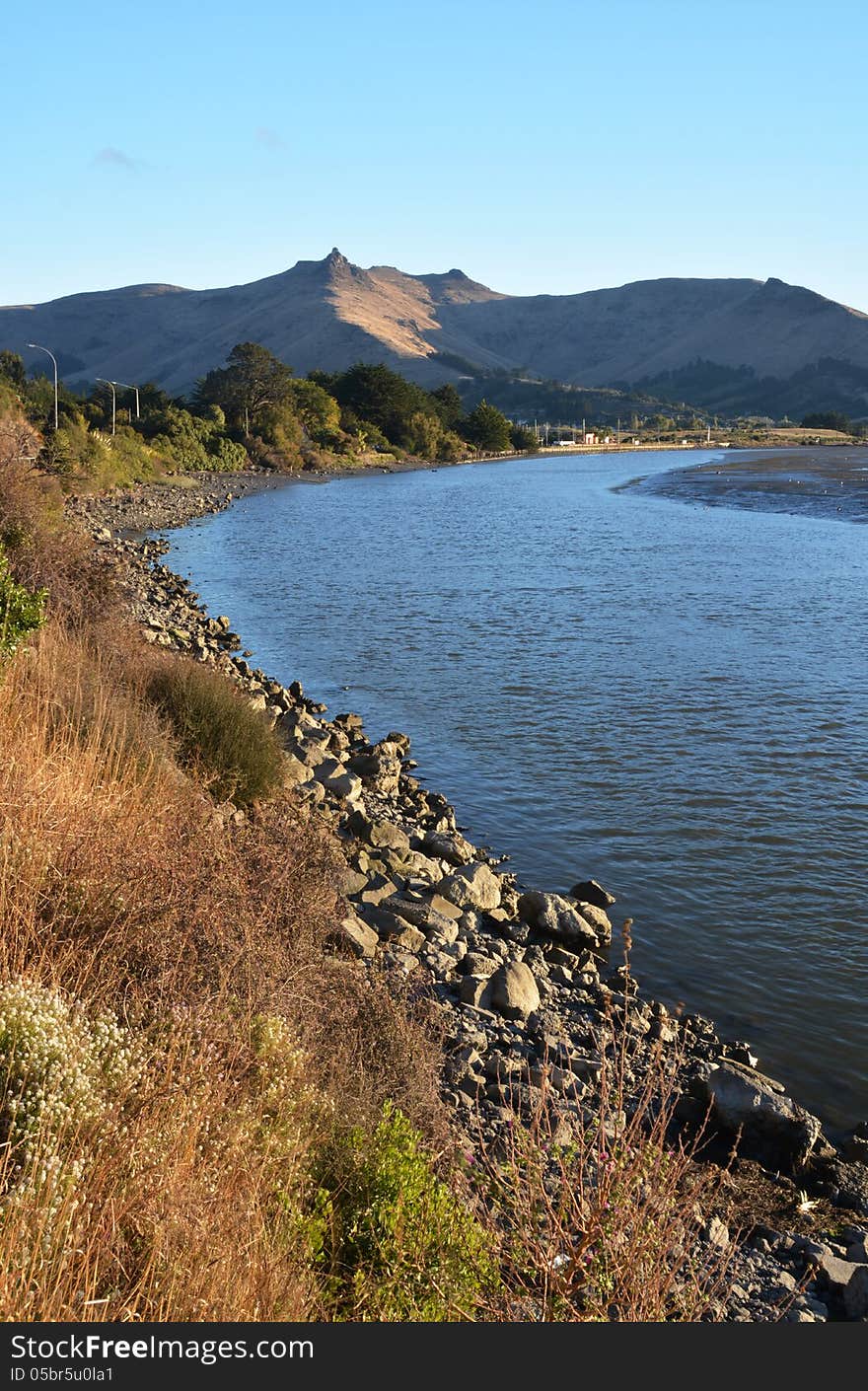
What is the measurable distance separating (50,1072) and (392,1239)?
1.38 metres

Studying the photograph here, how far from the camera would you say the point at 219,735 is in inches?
388

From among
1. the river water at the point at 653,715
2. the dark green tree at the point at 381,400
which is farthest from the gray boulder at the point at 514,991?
the dark green tree at the point at 381,400

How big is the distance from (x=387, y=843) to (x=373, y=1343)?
734 cm

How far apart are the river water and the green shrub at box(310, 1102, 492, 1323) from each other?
388 centimetres

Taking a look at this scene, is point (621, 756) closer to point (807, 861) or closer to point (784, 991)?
point (807, 861)

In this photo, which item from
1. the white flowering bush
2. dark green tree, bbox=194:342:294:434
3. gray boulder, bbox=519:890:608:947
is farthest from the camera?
dark green tree, bbox=194:342:294:434

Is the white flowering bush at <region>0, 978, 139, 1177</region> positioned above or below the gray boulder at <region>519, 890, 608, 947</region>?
above

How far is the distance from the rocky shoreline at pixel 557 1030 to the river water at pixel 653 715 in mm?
560

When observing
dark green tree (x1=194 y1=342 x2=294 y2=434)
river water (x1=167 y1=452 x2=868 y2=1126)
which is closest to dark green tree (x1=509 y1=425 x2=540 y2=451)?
dark green tree (x1=194 y1=342 x2=294 y2=434)

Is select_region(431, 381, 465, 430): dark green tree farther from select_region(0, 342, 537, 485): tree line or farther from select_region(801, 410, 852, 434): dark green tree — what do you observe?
select_region(801, 410, 852, 434): dark green tree

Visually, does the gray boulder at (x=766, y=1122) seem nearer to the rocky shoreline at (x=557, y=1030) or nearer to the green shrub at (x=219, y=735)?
the rocky shoreline at (x=557, y=1030)

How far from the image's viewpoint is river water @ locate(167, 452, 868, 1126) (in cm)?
920

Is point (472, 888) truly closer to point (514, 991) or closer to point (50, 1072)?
point (514, 991)

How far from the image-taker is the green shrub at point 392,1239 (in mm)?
3945
